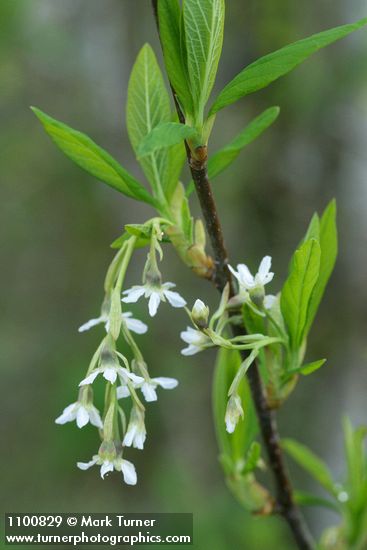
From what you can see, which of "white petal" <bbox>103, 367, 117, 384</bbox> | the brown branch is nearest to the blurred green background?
the brown branch

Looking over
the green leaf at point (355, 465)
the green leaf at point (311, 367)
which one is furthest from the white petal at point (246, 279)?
the green leaf at point (355, 465)

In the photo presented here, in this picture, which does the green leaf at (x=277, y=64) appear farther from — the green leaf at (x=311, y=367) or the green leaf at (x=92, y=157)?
the green leaf at (x=311, y=367)

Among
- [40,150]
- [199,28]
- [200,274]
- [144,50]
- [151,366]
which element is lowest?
[200,274]

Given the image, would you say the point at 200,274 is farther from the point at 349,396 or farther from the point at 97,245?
the point at 97,245

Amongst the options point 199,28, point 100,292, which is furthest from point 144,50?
point 100,292

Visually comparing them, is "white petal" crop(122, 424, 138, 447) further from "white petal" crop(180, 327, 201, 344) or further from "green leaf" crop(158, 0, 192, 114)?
"green leaf" crop(158, 0, 192, 114)

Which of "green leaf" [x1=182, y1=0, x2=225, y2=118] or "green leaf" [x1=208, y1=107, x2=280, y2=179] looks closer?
"green leaf" [x1=182, y1=0, x2=225, y2=118]

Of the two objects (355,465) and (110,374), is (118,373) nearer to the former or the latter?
(110,374)
